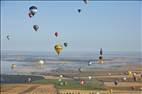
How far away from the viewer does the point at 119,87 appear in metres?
44.1

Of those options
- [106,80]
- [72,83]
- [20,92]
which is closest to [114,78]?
[106,80]

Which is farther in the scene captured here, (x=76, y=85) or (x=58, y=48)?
(x=76, y=85)

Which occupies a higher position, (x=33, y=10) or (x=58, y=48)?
(x=33, y=10)

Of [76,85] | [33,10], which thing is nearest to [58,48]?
[33,10]

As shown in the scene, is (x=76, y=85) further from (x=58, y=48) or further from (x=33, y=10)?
(x=33, y=10)

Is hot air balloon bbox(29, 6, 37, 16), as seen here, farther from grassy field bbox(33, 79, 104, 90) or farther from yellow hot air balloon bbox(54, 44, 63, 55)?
grassy field bbox(33, 79, 104, 90)

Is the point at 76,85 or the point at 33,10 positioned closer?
the point at 33,10

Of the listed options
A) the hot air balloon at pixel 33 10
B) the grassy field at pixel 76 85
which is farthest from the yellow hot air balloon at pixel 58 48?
the grassy field at pixel 76 85

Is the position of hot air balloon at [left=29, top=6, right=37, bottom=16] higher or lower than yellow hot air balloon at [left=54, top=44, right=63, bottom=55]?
higher

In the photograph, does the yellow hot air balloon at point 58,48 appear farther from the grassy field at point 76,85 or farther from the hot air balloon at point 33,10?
the grassy field at point 76,85

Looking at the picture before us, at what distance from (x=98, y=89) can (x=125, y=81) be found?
7461 millimetres

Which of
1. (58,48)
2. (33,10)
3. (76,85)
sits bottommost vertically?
(76,85)

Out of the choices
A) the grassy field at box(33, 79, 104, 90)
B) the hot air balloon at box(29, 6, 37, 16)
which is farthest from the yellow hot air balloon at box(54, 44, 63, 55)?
the grassy field at box(33, 79, 104, 90)

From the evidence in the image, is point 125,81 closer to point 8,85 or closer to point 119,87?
point 119,87
